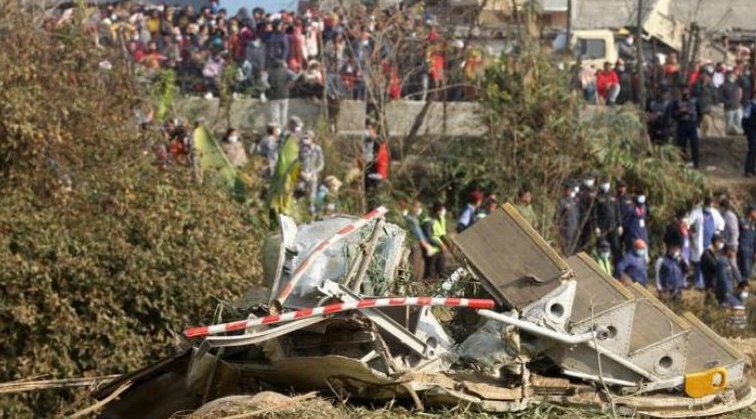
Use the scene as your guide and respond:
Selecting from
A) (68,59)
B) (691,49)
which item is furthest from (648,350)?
(691,49)

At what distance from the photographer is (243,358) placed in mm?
11117

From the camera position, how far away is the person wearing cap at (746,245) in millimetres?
27328

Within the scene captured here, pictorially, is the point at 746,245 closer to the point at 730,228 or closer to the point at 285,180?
the point at 730,228

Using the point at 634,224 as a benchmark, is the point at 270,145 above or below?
above

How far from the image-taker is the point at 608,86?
106 ft

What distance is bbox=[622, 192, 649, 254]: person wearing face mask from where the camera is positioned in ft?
87.7

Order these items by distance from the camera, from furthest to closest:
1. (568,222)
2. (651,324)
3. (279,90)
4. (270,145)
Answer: (279,90)
(270,145)
(568,222)
(651,324)

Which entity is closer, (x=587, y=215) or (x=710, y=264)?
(x=710, y=264)

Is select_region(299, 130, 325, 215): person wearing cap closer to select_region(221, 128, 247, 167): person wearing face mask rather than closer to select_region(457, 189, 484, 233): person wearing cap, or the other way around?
select_region(221, 128, 247, 167): person wearing face mask

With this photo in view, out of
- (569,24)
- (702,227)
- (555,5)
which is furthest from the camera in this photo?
(555,5)

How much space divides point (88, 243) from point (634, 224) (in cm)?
1250

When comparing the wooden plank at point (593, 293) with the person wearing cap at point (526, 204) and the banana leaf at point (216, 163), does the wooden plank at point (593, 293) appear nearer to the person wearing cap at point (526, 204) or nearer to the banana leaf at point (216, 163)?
the person wearing cap at point (526, 204)

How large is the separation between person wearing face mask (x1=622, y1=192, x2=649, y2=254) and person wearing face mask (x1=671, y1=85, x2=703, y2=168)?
12.4 feet

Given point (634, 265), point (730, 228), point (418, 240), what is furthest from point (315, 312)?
point (730, 228)
